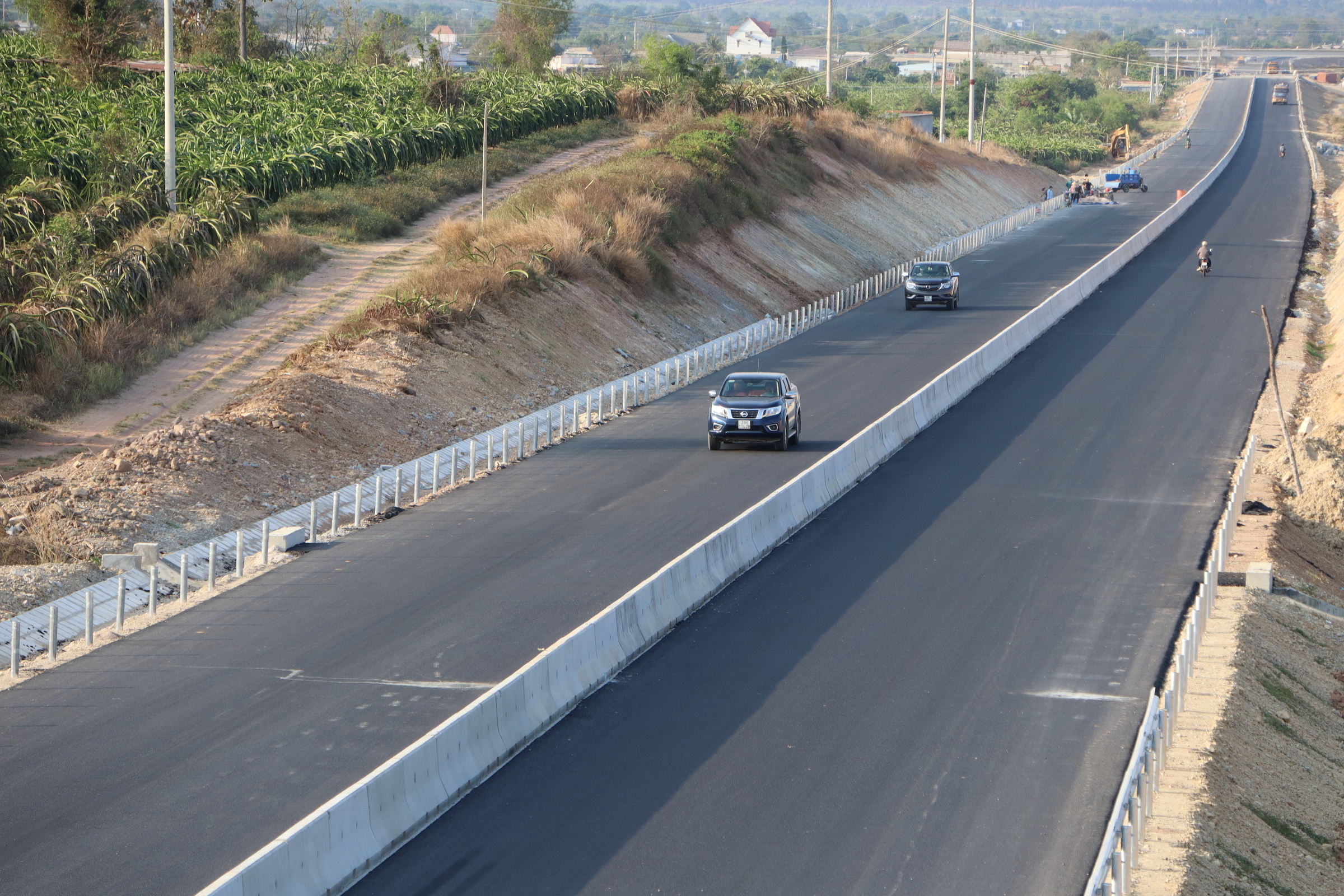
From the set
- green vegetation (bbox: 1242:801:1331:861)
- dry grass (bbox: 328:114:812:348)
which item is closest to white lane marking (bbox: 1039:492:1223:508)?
green vegetation (bbox: 1242:801:1331:861)

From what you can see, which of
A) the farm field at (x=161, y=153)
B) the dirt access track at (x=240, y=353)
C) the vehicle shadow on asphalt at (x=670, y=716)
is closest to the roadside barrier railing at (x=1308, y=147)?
the farm field at (x=161, y=153)

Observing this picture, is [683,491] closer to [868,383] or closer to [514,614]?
[514,614]

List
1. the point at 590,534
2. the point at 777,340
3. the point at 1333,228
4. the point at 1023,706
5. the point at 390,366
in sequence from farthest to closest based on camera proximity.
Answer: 1. the point at 1333,228
2. the point at 777,340
3. the point at 390,366
4. the point at 590,534
5. the point at 1023,706

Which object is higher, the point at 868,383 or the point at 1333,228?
the point at 1333,228

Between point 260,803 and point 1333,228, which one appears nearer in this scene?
point 260,803

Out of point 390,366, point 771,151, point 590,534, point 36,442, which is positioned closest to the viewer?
point 590,534

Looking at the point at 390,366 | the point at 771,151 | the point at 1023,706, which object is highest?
the point at 771,151

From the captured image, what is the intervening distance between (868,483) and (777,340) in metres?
17.3

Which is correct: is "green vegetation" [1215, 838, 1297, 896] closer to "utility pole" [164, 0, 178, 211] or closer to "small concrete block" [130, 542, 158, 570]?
"small concrete block" [130, 542, 158, 570]

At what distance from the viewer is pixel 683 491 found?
83.3 ft

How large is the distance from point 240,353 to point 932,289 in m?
24.7

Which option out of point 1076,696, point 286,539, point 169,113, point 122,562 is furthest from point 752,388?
point 169,113

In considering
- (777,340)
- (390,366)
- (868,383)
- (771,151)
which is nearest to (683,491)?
(390,366)

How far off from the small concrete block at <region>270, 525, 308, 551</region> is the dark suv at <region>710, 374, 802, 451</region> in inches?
370
